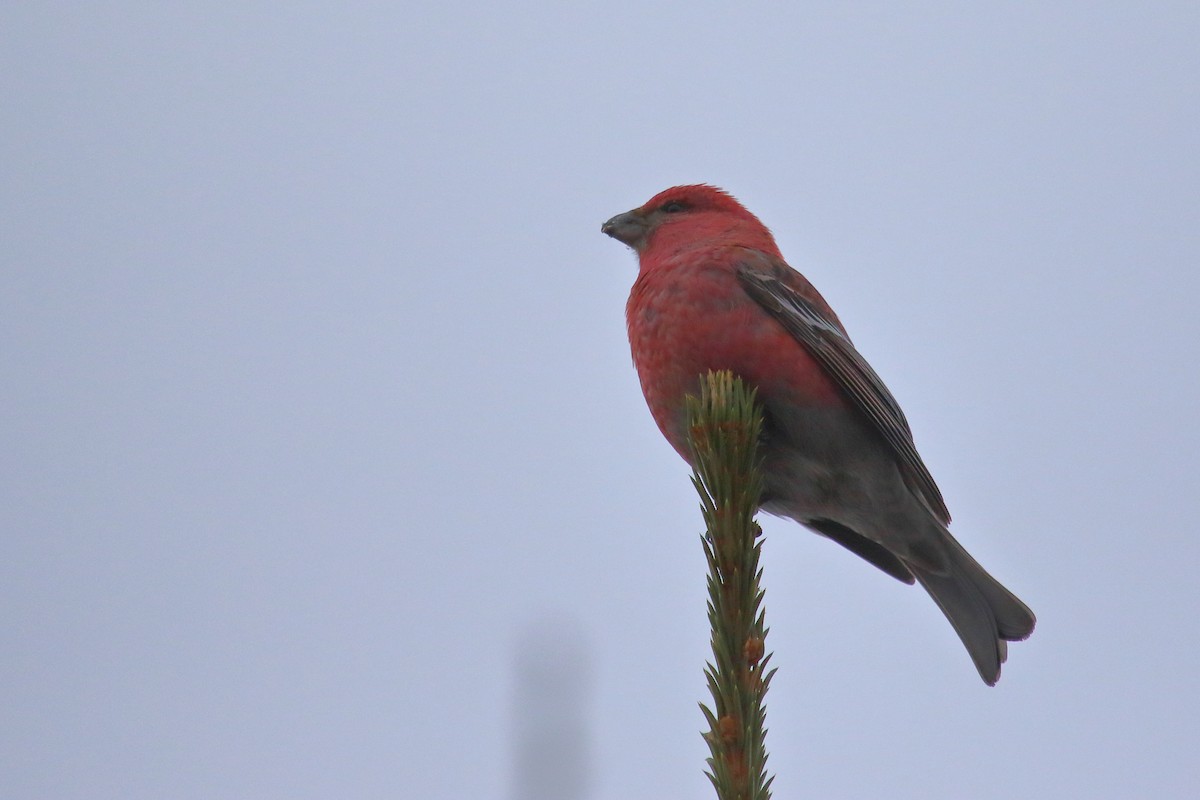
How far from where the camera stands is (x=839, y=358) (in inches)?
156

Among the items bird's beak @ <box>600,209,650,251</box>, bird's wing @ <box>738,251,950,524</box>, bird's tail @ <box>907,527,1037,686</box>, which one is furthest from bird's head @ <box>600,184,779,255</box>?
bird's tail @ <box>907,527,1037,686</box>

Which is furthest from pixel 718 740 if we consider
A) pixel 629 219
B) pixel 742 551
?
pixel 629 219

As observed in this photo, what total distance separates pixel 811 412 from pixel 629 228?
4.85ft

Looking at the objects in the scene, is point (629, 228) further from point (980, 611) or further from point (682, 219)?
point (980, 611)

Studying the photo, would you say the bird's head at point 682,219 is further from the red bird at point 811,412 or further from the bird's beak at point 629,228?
the red bird at point 811,412

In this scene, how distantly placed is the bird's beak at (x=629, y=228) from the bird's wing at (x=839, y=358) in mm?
775

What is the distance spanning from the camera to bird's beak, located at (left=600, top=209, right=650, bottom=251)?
4891 mm

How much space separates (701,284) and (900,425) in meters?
0.88

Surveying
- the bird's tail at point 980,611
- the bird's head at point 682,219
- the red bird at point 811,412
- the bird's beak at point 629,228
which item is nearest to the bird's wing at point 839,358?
the red bird at point 811,412

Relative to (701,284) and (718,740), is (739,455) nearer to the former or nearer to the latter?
(718,740)

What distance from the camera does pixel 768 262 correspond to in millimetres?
4242

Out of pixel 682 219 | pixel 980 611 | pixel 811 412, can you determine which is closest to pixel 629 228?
pixel 682 219

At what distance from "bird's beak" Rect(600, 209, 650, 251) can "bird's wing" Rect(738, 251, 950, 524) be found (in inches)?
30.5

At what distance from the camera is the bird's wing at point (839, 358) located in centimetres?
391
